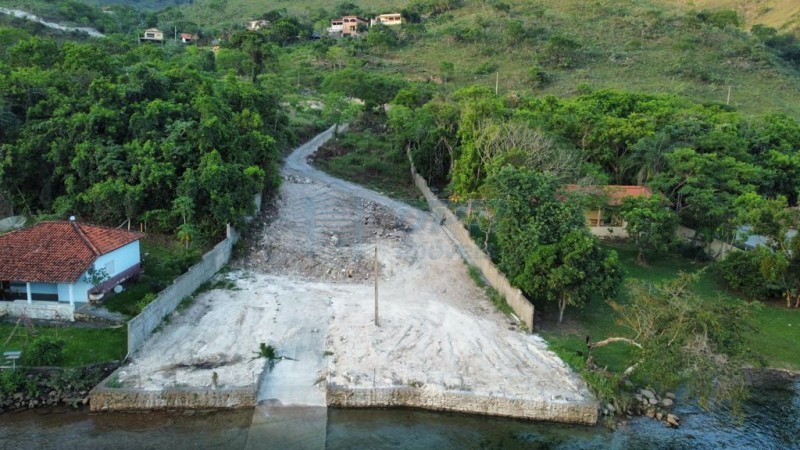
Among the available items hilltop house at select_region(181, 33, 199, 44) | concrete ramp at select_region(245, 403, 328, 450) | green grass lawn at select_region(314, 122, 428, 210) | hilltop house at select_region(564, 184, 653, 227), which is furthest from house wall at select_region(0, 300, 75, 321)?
hilltop house at select_region(181, 33, 199, 44)

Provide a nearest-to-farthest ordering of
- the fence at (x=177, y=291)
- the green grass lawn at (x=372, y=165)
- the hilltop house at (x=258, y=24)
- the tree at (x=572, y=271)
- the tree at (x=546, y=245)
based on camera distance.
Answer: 1. the fence at (x=177, y=291)
2. the tree at (x=572, y=271)
3. the tree at (x=546, y=245)
4. the green grass lawn at (x=372, y=165)
5. the hilltop house at (x=258, y=24)

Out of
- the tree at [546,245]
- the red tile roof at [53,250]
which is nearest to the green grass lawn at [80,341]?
the red tile roof at [53,250]

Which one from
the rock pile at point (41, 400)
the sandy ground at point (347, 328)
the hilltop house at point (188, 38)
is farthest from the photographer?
the hilltop house at point (188, 38)

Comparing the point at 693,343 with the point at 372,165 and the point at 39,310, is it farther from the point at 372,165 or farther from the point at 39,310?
the point at 372,165

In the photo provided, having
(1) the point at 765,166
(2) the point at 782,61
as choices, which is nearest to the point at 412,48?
(2) the point at 782,61

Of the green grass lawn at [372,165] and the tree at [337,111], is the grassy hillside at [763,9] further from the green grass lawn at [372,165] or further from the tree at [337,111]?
the green grass lawn at [372,165]

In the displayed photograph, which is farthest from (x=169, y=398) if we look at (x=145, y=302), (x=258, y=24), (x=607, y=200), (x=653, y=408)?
(x=258, y=24)
